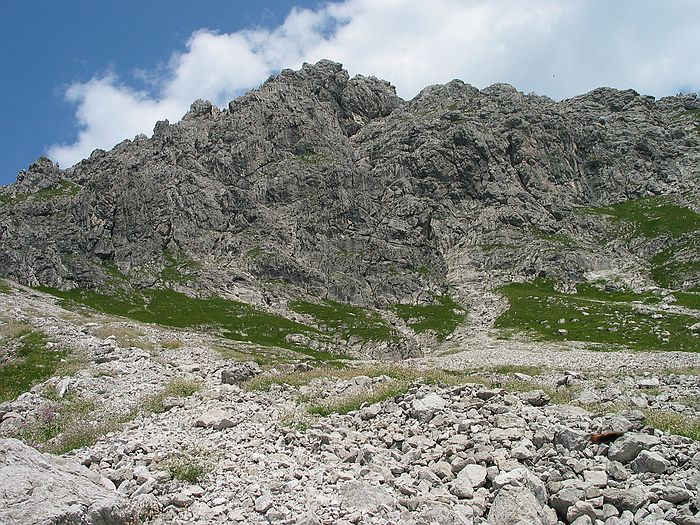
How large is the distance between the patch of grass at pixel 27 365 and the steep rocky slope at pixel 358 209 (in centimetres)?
5669

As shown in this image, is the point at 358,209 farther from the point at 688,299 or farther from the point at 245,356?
the point at 245,356

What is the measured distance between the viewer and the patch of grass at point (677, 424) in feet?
42.6

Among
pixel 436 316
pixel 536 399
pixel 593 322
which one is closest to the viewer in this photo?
pixel 536 399

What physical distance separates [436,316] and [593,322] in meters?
31.9

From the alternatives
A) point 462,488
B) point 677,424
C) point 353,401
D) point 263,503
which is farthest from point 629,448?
point 353,401

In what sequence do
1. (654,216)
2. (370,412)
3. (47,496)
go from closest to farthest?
(47,496), (370,412), (654,216)

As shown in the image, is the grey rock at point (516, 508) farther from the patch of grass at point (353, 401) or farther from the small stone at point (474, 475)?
the patch of grass at point (353, 401)

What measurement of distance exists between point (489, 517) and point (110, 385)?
762 inches

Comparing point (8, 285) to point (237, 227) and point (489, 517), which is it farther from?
point (489, 517)

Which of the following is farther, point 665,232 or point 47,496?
point 665,232

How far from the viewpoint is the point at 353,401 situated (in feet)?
59.5

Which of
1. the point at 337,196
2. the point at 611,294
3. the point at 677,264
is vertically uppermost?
the point at 337,196

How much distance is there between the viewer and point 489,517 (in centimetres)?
1013

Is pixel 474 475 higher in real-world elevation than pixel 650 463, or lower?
lower
